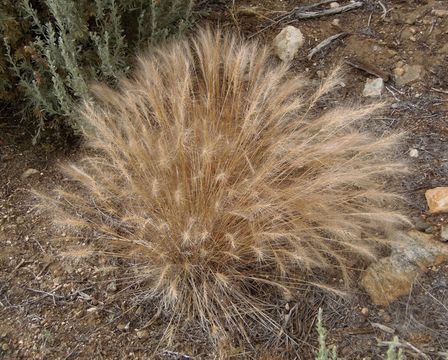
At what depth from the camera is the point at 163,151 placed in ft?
8.91

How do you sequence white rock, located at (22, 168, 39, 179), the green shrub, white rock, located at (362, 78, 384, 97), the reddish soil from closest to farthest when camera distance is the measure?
the reddish soil → the green shrub → white rock, located at (22, 168, 39, 179) → white rock, located at (362, 78, 384, 97)

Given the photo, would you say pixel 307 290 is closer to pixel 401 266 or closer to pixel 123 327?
pixel 401 266

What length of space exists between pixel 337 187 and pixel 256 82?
2.36 feet

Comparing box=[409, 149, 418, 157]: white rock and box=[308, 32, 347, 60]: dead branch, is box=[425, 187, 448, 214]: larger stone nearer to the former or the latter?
box=[409, 149, 418, 157]: white rock

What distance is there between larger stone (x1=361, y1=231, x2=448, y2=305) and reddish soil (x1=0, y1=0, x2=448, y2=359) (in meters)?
0.05

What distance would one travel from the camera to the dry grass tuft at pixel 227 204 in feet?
8.75

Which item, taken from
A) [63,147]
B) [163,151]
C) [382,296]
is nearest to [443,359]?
[382,296]

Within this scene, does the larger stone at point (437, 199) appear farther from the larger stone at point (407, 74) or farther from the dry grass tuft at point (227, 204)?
the larger stone at point (407, 74)

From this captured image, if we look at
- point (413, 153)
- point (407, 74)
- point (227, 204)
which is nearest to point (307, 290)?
point (227, 204)

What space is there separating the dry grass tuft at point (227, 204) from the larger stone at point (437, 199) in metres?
0.23

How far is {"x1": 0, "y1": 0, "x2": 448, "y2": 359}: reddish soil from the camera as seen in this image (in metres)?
2.60

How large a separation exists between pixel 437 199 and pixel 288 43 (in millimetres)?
1549

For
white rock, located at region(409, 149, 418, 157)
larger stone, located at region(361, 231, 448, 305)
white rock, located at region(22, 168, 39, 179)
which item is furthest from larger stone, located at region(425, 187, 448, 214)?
white rock, located at region(22, 168, 39, 179)

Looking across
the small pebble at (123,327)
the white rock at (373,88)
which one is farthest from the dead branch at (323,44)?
the small pebble at (123,327)
